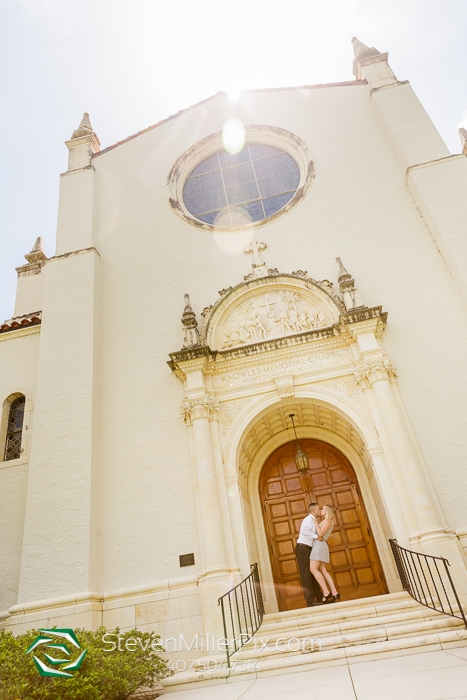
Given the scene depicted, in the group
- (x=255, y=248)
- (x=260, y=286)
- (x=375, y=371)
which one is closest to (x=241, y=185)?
(x=255, y=248)

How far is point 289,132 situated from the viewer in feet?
41.5

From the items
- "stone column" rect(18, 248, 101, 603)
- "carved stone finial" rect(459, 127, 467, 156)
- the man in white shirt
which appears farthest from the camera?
"carved stone finial" rect(459, 127, 467, 156)

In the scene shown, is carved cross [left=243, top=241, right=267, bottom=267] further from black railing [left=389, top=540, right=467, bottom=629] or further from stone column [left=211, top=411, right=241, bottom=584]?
black railing [left=389, top=540, right=467, bottom=629]

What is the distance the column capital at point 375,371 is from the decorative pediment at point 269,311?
1242mm

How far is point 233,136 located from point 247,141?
46 cm

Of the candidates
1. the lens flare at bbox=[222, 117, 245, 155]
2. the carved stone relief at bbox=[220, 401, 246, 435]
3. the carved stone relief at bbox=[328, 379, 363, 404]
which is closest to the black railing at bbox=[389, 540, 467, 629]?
the carved stone relief at bbox=[328, 379, 363, 404]

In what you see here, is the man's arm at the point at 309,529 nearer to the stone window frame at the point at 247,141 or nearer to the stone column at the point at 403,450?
the stone column at the point at 403,450

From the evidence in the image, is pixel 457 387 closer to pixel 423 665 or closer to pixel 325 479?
pixel 325 479

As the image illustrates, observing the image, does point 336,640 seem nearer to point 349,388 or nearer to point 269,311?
point 349,388

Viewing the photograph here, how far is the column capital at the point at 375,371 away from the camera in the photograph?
831 cm

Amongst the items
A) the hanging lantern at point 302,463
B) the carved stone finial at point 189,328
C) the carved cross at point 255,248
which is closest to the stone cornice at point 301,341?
the carved stone finial at point 189,328

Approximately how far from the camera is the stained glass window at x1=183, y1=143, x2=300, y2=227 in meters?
12.0

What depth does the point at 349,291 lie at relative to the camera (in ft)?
30.4

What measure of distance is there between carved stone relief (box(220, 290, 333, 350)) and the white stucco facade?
146 mm
